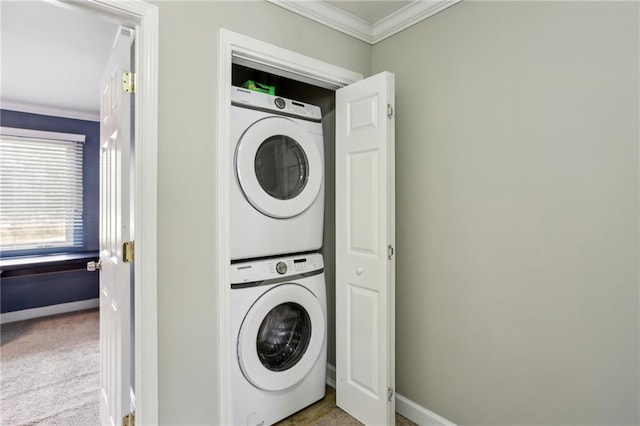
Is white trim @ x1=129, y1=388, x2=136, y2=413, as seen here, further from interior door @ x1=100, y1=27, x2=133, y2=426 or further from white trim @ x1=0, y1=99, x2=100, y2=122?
white trim @ x1=0, y1=99, x2=100, y2=122

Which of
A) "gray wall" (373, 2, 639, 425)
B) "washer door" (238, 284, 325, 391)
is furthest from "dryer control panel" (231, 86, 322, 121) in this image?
"washer door" (238, 284, 325, 391)

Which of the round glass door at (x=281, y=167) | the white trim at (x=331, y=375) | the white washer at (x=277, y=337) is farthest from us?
the white trim at (x=331, y=375)

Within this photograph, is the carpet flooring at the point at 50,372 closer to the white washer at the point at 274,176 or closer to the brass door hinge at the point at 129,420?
the brass door hinge at the point at 129,420

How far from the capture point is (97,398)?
7.29 feet

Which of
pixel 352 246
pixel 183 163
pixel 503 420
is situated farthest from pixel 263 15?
pixel 503 420

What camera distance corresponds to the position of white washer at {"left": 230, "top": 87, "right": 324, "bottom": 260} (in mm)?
1723

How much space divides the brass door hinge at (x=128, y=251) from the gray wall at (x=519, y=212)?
1.41 meters

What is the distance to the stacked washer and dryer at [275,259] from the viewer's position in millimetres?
1723

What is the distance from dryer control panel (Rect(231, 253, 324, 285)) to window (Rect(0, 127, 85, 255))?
352cm

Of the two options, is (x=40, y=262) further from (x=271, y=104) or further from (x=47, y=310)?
(x=271, y=104)

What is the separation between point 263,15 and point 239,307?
1.51 metres

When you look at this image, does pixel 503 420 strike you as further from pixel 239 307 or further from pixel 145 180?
pixel 145 180

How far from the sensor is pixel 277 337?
197cm

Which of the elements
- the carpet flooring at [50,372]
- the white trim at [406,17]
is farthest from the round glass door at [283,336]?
the white trim at [406,17]
